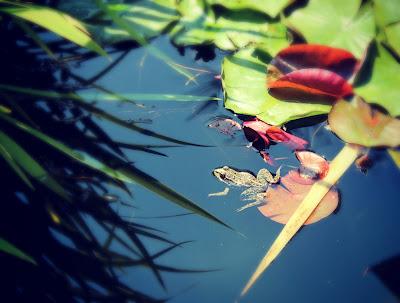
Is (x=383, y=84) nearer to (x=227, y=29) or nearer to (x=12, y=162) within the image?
(x=227, y=29)

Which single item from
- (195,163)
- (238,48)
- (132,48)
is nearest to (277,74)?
(238,48)

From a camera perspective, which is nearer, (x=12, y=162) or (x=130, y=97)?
(x=12, y=162)

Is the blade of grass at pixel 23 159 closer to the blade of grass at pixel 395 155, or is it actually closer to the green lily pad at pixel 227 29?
the green lily pad at pixel 227 29

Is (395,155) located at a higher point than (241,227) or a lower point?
higher

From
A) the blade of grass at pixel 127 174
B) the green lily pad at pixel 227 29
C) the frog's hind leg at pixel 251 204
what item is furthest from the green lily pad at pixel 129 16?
the frog's hind leg at pixel 251 204

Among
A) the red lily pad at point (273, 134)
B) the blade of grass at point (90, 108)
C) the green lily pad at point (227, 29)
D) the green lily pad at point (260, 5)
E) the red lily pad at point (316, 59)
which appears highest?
the green lily pad at point (260, 5)

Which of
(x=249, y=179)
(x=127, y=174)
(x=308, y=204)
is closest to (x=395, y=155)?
(x=308, y=204)

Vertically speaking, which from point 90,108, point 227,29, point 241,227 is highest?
point 227,29
